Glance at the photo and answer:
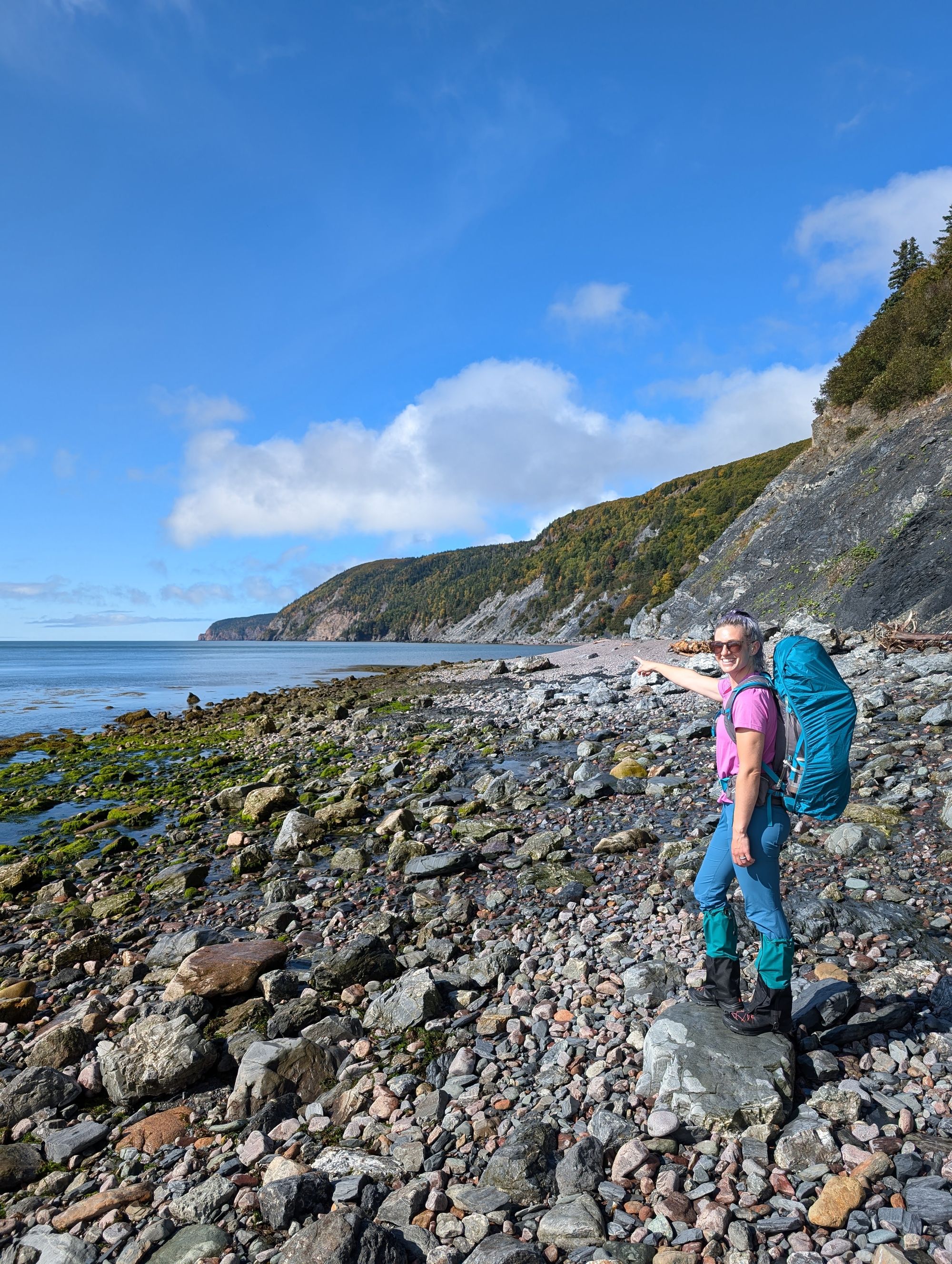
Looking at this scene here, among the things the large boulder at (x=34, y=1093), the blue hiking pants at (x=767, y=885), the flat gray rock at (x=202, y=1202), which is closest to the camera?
the flat gray rock at (x=202, y=1202)

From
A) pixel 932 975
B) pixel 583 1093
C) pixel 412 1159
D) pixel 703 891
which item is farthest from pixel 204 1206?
pixel 932 975

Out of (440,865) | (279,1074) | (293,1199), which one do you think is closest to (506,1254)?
(293,1199)

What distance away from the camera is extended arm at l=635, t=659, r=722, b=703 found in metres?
5.05

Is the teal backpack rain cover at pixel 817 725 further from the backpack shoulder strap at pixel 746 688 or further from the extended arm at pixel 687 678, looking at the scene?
the extended arm at pixel 687 678

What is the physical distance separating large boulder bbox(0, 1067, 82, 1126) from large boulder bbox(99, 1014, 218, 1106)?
25 cm

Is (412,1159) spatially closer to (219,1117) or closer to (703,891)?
(219,1117)

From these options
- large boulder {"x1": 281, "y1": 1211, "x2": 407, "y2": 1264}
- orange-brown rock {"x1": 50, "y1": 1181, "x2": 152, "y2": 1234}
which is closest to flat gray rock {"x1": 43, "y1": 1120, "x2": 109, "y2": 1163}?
orange-brown rock {"x1": 50, "y1": 1181, "x2": 152, "y2": 1234}

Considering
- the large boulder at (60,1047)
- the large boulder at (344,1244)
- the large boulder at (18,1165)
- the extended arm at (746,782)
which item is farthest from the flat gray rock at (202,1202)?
the extended arm at (746,782)

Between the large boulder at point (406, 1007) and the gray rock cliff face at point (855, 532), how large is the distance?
1111 inches

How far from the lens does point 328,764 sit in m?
17.6

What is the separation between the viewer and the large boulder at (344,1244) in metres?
3.27

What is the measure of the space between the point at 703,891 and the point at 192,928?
6.29m

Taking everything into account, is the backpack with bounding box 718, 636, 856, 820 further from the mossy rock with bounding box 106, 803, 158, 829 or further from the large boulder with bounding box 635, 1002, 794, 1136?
the mossy rock with bounding box 106, 803, 158, 829

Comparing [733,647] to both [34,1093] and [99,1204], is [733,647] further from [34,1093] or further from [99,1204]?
[34,1093]
